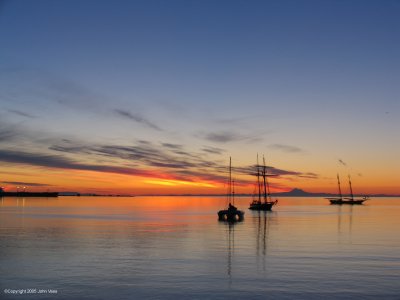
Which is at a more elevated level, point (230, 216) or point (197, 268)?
point (230, 216)

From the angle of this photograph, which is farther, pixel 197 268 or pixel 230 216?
pixel 230 216

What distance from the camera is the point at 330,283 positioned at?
3288 centimetres

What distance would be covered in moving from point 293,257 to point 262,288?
15588mm

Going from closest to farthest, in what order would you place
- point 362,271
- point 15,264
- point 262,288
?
1. point 262,288
2. point 362,271
3. point 15,264

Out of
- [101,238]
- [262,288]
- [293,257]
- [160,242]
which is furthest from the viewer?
[101,238]

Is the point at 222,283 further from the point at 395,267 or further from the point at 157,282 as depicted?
the point at 395,267

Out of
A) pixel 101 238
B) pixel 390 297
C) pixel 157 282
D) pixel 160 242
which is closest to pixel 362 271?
pixel 390 297

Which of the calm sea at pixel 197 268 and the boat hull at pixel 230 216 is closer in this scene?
the calm sea at pixel 197 268

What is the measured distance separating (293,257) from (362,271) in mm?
9381

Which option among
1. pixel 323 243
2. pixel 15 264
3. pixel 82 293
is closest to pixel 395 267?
pixel 323 243

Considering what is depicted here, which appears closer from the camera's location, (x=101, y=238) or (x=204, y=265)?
(x=204, y=265)

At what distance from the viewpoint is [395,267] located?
39531 millimetres

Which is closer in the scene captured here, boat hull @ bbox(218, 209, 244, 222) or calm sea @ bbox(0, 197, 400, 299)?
calm sea @ bbox(0, 197, 400, 299)

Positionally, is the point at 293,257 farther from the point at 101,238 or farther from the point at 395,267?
the point at 101,238
